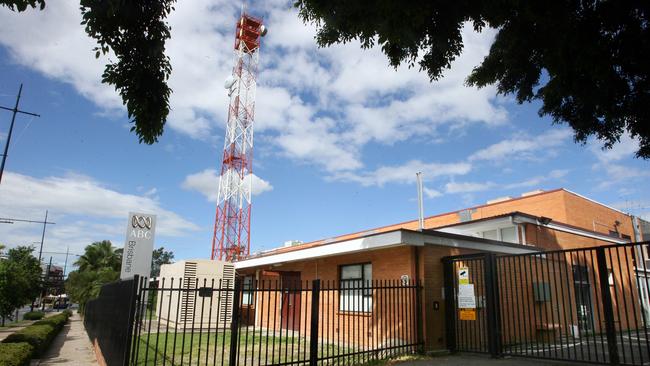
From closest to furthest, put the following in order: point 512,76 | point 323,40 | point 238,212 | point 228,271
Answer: point 323,40 → point 512,76 → point 228,271 → point 238,212

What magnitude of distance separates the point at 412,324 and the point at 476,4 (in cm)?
790

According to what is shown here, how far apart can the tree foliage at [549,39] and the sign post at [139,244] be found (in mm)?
10965

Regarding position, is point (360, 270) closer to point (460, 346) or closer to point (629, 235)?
point (460, 346)

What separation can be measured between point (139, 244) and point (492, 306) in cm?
1138

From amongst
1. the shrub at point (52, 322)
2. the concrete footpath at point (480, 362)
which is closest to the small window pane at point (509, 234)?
the concrete footpath at point (480, 362)

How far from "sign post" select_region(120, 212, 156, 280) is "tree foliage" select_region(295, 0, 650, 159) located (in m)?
11.0

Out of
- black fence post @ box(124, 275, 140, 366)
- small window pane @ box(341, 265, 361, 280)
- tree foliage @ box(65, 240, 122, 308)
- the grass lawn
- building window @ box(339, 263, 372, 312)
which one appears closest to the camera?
black fence post @ box(124, 275, 140, 366)

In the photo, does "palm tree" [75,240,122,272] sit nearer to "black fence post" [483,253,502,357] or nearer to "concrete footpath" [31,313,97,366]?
"concrete footpath" [31,313,97,366]

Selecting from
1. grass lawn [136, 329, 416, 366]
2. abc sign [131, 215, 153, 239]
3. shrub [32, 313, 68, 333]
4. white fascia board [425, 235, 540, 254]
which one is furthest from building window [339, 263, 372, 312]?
shrub [32, 313, 68, 333]

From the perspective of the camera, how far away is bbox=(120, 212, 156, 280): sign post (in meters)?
14.7

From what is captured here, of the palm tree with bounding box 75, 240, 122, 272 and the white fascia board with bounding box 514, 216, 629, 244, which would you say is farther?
the palm tree with bounding box 75, 240, 122, 272

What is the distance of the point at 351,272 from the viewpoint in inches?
571

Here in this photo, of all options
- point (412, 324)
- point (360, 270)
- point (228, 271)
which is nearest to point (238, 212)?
point (228, 271)

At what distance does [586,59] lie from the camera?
6145 mm
